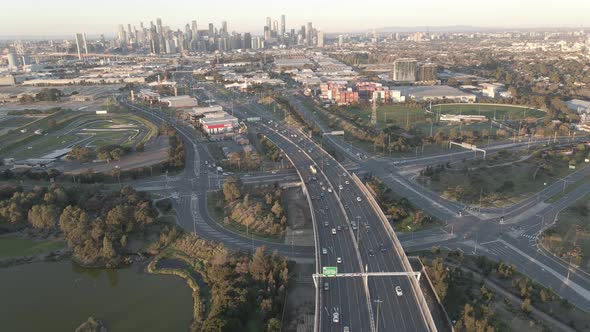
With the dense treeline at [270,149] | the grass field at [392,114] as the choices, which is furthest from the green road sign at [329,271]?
the grass field at [392,114]

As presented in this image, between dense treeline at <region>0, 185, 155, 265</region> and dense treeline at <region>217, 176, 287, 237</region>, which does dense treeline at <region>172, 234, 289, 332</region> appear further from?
dense treeline at <region>0, 185, 155, 265</region>

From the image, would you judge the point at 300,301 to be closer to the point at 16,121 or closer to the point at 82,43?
the point at 16,121

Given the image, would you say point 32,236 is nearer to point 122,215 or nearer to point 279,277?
point 122,215

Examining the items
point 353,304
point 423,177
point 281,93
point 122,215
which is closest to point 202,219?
point 122,215

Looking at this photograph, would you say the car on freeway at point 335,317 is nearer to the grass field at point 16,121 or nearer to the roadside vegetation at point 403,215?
the roadside vegetation at point 403,215

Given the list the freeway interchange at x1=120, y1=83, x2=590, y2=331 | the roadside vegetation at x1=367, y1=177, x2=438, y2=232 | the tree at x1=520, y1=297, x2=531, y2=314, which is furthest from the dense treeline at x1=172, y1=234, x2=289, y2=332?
the tree at x1=520, y1=297, x2=531, y2=314

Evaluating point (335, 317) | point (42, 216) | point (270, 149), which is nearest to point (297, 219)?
point (335, 317)
